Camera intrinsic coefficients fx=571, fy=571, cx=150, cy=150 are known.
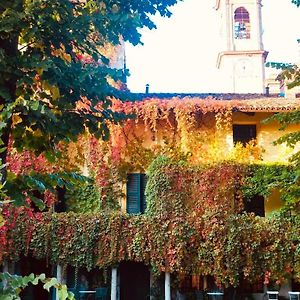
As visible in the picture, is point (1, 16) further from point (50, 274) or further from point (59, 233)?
point (50, 274)

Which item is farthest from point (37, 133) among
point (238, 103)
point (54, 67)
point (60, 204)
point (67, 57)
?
point (238, 103)

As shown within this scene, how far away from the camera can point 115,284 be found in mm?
19312

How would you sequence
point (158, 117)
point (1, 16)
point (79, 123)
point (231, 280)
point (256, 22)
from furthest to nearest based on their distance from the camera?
point (256, 22), point (158, 117), point (231, 280), point (79, 123), point (1, 16)

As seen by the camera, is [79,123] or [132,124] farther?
[132,124]

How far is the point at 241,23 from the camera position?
46.9m

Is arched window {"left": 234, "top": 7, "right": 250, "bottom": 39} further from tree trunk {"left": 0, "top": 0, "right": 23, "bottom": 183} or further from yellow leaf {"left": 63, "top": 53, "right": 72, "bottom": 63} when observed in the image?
tree trunk {"left": 0, "top": 0, "right": 23, "bottom": 183}

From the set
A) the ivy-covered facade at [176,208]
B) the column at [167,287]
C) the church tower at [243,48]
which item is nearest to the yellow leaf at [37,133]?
the ivy-covered facade at [176,208]

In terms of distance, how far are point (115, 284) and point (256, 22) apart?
31801 millimetres

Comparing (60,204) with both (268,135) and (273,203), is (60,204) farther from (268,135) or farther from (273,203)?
(268,135)

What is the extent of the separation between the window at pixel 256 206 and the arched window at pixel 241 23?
27.3m

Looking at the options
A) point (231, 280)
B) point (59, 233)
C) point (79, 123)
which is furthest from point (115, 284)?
point (79, 123)

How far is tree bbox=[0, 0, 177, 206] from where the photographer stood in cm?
719

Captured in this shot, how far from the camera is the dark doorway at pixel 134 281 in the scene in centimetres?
2222

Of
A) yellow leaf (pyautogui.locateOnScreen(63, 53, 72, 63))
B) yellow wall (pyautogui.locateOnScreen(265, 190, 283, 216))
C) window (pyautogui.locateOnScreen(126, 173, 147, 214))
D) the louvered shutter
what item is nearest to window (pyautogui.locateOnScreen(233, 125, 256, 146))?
yellow wall (pyautogui.locateOnScreen(265, 190, 283, 216))
